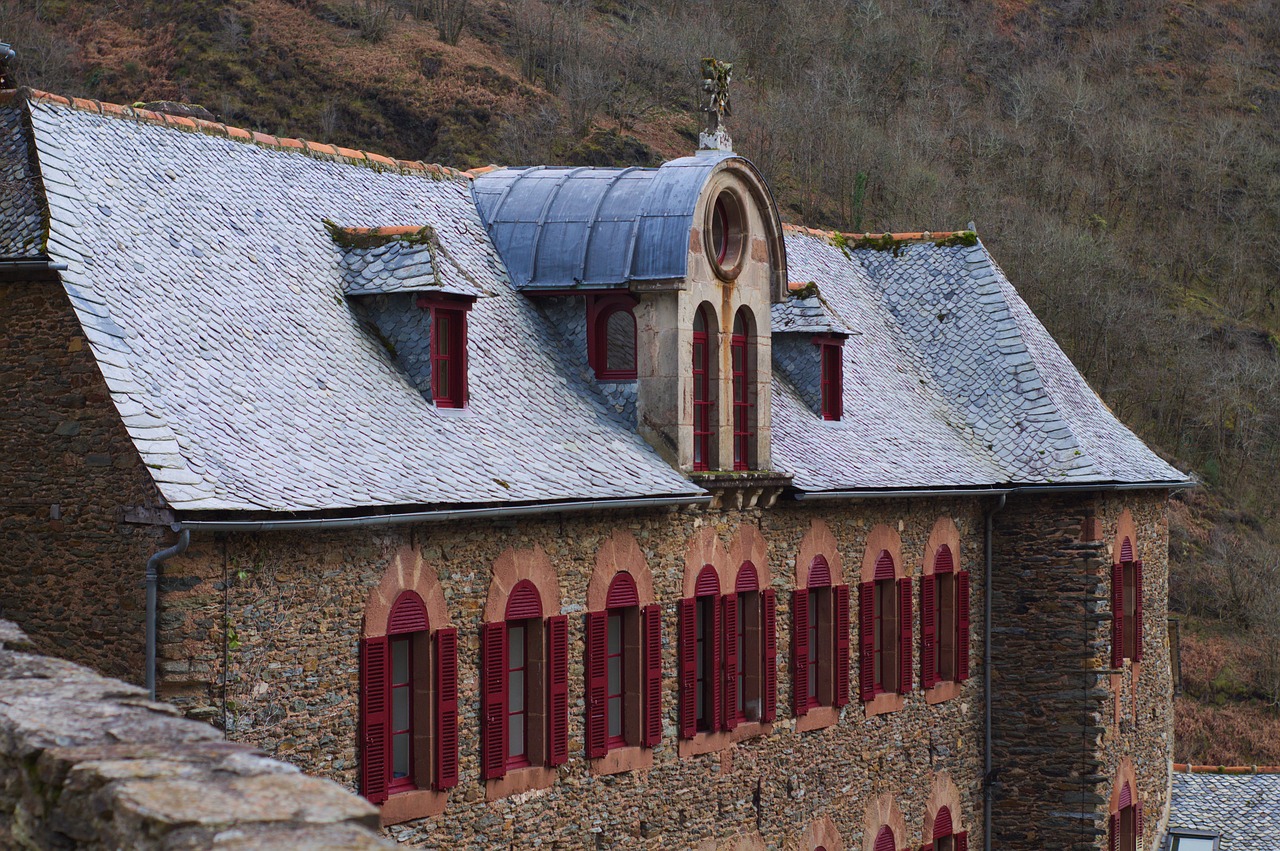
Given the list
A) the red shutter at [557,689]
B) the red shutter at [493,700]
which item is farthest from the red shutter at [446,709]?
the red shutter at [557,689]

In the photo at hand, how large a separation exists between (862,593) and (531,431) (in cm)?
690

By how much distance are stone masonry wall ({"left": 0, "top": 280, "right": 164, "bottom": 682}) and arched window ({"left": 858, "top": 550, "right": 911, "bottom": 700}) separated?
12.3 m

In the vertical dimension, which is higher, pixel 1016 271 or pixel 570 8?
pixel 570 8

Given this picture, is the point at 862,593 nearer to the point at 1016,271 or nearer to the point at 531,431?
the point at 531,431

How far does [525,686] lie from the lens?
16844 millimetres

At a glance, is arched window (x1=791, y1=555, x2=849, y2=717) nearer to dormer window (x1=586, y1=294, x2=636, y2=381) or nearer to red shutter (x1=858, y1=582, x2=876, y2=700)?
red shutter (x1=858, y1=582, x2=876, y2=700)

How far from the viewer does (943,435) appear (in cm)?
2570

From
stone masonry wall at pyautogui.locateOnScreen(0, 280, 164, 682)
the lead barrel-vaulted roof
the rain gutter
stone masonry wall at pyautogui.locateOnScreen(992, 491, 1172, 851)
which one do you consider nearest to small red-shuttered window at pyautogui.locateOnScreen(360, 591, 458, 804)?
the rain gutter

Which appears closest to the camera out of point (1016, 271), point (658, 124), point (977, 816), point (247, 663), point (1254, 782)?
point (247, 663)

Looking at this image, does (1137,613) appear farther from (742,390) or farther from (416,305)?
(416,305)

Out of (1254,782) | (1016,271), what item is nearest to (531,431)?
(1254,782)

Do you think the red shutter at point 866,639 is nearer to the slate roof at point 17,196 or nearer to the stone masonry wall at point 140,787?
the slate roof at point 17,196

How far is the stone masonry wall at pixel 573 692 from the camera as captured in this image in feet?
43.0

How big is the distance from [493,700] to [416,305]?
390 cm
